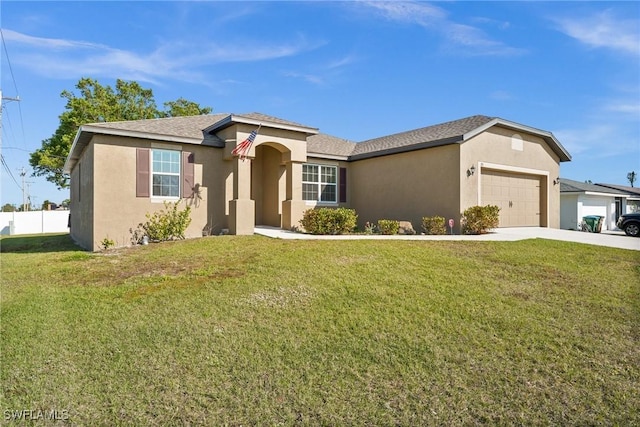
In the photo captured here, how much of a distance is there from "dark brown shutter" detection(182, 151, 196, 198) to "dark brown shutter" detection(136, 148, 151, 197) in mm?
1167

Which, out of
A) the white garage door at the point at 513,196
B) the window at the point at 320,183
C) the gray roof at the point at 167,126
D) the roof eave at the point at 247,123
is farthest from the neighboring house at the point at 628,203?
the gray roof at the point at 167,126

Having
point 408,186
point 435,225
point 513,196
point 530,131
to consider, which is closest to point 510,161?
point 513,196

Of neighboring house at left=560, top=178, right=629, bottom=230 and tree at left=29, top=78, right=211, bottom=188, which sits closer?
neighboring house at left=560, top=178, right=629, bottom=230

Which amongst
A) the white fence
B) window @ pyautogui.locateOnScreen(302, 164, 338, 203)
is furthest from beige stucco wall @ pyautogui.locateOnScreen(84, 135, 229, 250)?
the white fence

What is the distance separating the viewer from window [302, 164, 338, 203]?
16.5 m

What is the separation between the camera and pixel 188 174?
13.2 meters

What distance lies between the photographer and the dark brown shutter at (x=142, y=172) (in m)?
12.2

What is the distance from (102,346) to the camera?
470cm

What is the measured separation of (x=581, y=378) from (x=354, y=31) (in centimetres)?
1205

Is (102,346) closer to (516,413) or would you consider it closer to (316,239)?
(516,413)

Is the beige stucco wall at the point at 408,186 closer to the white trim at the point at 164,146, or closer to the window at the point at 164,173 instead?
the window at the point at 164,173

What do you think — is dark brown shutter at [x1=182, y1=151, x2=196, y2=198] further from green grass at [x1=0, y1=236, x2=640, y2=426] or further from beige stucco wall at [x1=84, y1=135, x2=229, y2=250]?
green grass at [x1=0, y1=236, x2=640, y2=426]

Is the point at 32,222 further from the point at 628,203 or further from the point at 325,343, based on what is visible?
the point at 628,203

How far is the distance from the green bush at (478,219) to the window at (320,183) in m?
6.27
